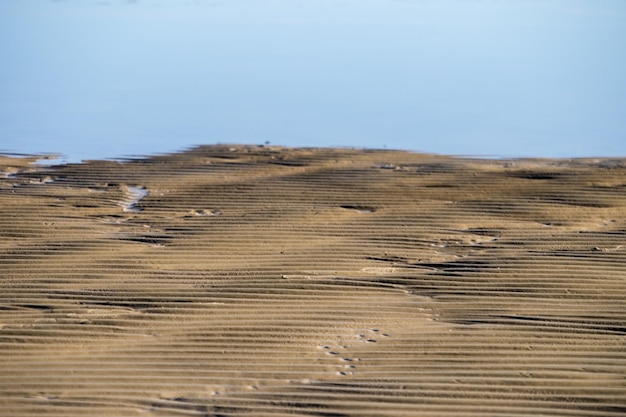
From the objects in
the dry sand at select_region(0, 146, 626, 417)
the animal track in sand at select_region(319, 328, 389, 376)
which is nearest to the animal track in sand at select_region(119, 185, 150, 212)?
the dry sand at select_region(0, 146, 626, 417)

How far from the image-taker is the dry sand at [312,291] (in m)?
5.68

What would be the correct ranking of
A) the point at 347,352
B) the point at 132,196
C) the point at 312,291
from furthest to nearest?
the point at 132,196, the point at 312,291, the point at 347,352

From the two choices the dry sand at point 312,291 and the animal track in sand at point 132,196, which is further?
the animal track in sand at point 132,196

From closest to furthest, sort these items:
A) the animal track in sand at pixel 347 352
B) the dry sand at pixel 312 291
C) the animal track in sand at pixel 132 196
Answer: the dry sand at pixel 312 291 < the animal track in sand at pixel 347 352 < the animal track in sand at pixel 132 196

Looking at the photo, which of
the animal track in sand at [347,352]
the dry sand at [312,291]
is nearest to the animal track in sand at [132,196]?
the dry sand at [312,291]

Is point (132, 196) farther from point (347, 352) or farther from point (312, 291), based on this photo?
point (347, 352)

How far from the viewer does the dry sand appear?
5684mm

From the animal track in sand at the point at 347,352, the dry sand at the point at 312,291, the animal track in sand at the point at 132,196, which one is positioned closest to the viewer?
the dry sand at the point at 312,291

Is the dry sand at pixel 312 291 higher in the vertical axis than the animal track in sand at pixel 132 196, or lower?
lower

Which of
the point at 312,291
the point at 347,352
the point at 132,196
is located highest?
the point at 132,196

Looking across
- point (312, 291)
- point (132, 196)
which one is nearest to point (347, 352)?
point (312, 291)

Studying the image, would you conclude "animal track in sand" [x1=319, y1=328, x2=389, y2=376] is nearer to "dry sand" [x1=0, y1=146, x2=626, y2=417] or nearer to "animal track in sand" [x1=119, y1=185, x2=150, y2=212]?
"dry sand" [x1=0, y1=146, x2=626, y2=417]

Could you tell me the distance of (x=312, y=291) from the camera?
7.43 m

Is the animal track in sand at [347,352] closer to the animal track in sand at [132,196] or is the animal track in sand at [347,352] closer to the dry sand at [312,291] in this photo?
the dry sand at [312,291]
